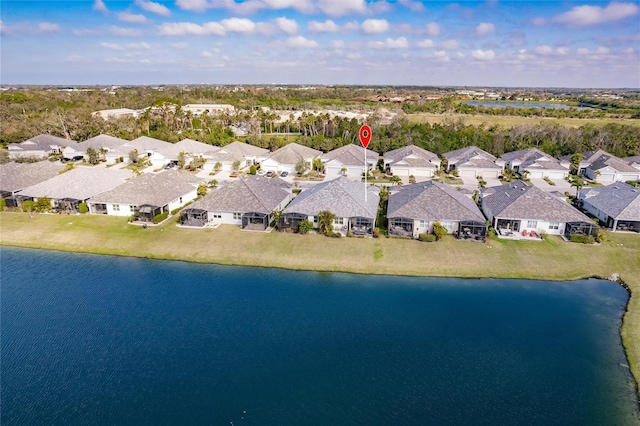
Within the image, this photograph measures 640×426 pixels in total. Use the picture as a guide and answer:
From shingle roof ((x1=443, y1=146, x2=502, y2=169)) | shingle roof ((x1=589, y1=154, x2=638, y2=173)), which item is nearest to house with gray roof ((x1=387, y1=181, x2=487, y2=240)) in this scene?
shingle roof ((x1=443, y1=146, x2=502, y2=169))

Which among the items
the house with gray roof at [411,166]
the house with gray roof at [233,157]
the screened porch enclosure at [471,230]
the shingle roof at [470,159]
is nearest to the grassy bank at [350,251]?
the screened porch enclosure at [471,230]

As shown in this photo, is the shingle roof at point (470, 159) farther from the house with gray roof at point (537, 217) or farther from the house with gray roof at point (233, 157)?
the house with gray roof at point (233, 157)

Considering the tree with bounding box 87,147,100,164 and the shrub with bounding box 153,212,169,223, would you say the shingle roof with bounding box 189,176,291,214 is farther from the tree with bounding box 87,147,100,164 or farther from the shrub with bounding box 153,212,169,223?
the tree with bounding box 87,147,100,164

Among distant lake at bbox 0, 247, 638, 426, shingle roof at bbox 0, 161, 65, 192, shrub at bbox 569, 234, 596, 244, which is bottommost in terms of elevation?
distant lake at bbox 0, 247, 638, 426

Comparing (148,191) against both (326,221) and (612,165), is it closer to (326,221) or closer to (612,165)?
(326,221)

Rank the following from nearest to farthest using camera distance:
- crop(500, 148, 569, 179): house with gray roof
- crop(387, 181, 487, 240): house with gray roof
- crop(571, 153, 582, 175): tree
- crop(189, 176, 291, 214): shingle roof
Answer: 1. crop(387, 181, 487, 240): house with gray roof
2. crop(189, 176, 291, 214): shingle roof
3. crop(571, 153, 582, 175): tree
4. crop(500, 148, 569, 179): house with gray roof
